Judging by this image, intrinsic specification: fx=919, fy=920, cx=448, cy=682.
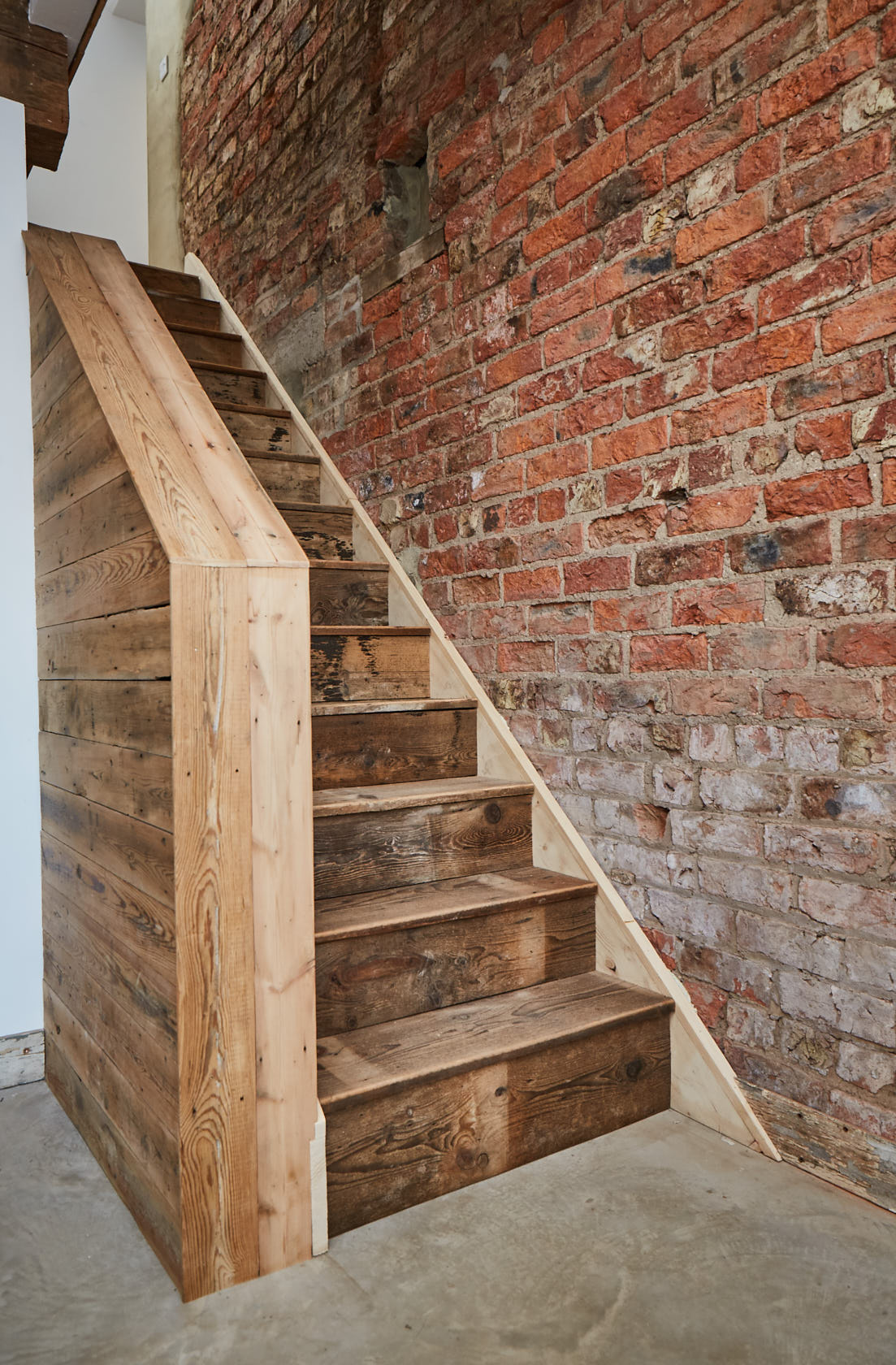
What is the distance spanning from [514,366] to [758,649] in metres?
1.02

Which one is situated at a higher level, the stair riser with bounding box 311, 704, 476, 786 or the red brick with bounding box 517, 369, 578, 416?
the red brick with bounding box 517, 369, 578, 416

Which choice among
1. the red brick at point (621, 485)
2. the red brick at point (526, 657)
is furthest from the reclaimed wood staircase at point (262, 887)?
the red brick at point (621, 485)

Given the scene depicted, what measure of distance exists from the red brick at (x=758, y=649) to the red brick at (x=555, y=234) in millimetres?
994

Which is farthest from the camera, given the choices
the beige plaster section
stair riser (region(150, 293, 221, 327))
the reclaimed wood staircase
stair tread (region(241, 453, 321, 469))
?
the beige plaster section

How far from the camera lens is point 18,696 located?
7.01 ft

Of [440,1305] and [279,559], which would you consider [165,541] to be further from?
[440,1305]

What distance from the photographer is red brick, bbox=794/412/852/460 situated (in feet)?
5.03

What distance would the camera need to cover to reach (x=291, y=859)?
4.61ft

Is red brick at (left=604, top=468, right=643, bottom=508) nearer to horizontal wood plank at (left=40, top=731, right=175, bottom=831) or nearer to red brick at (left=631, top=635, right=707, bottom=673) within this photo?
red brick at (left=631, top=635, right=707, bottom=673)

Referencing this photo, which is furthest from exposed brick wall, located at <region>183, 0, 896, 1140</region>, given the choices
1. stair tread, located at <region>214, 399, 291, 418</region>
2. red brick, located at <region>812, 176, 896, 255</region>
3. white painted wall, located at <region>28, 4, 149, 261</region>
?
white painted wall, located at <region>28, 4, 149, 261</region>

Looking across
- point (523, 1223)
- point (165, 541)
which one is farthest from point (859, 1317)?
point (165, 541)

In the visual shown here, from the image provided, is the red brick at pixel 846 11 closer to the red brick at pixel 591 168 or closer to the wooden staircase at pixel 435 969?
the red brick at pixel 591 168

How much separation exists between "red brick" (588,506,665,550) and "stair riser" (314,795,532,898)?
64cm

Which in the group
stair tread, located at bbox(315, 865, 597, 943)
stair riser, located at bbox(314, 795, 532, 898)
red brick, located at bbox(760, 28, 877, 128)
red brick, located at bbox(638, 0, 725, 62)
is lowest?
stair tread, located at bbox(315, 865, 597, 943)
